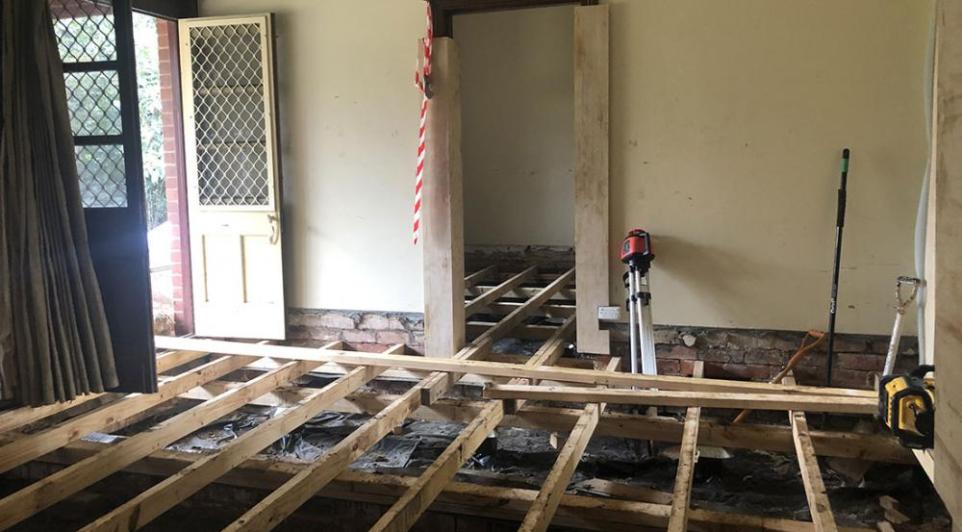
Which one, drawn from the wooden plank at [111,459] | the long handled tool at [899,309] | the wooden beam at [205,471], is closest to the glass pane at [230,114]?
the wooden plank at [111,459]

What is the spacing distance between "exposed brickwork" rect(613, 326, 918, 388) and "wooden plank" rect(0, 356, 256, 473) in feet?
7.82

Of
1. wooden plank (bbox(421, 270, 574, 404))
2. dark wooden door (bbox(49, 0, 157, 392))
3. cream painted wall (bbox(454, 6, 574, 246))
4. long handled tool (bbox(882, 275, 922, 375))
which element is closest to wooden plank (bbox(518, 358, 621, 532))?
wooden plank (bbox(421, 270, 574, 404))

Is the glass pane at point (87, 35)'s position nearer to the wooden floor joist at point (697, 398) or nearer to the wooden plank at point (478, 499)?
the wooden plank at point (478, 499)

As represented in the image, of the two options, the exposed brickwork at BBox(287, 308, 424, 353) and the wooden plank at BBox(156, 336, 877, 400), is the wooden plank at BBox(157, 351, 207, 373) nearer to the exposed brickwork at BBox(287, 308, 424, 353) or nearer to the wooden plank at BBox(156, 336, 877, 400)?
the wooden plank at BBox(156, 336, 877, 400)

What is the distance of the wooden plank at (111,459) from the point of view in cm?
251

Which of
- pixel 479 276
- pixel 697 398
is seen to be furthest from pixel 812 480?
pixel 479 276

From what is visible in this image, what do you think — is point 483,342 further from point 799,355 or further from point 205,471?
→ point 205,471

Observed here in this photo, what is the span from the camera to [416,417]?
394cm

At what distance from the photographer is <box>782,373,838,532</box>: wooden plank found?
2270 millimetres

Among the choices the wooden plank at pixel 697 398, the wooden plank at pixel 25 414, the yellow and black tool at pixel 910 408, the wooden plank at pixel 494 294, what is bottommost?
the wooden plank at pixel 25 414

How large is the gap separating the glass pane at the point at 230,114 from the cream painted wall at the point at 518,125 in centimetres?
246

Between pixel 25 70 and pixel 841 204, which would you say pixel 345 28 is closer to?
pixel 25 70

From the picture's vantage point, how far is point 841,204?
3.84 m

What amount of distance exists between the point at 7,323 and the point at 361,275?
7.27 ft
